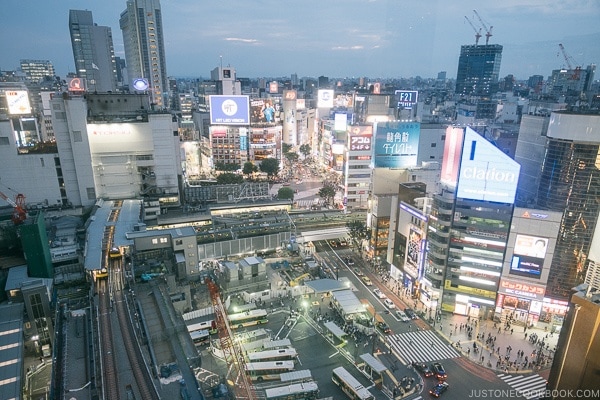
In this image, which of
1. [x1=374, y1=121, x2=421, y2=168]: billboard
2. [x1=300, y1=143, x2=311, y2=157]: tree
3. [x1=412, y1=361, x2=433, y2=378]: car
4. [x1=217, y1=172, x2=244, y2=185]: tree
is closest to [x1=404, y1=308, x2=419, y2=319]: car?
[x1=412, y1=361, x2=433, y2=378]: car

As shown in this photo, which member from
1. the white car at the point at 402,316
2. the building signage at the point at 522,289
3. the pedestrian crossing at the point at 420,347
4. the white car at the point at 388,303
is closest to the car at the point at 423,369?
the pedestrian crossing at the point at 420,347

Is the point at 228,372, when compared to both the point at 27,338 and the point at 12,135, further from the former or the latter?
the point at 12,135

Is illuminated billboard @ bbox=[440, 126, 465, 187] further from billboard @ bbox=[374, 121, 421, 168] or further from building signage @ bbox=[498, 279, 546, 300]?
billboard @ bbox=[374, 121, 421, 168]

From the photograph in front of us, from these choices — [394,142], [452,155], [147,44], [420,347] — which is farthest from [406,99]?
[147,44]

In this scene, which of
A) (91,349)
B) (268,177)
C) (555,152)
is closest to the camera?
(91,349)

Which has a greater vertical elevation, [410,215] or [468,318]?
[410,215]

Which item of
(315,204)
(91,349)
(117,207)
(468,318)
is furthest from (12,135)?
(468,318)
